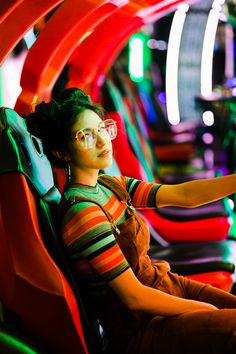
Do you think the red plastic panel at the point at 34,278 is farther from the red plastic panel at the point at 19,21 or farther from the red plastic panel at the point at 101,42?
the red plastic panel at the point at 101,42

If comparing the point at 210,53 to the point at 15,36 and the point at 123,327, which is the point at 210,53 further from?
the point at 123,327

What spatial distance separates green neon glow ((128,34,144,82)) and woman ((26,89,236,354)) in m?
1.43

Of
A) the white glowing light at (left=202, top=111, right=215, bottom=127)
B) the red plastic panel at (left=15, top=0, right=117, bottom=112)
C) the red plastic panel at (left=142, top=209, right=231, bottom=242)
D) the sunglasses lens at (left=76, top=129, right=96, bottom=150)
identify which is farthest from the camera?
the white glowing light at (left=202, top=111, right=215, bottom=127)

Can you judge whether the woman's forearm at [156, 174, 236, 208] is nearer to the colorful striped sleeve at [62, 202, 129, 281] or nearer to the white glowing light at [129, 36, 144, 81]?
the colorful striped sleeve at [62, 202, 129, 281]

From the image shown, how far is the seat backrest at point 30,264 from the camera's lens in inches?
61.1

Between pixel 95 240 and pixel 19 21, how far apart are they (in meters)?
0.70

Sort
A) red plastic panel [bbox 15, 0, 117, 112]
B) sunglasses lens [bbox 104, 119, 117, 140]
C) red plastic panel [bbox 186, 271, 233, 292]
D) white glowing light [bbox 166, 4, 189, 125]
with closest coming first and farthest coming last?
sunglasses lens [bbox 104, 119, 117, 140]
red plastic panel [bbox 15, 0, 117, 112]
red plastic panel [bbox 186, 271, 233, 292]
white glowing light [bbox 166, 4, 189, 125]

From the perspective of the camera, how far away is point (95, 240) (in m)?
1.52

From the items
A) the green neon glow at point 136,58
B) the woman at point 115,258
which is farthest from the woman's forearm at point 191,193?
the green neon glow at point 136,58

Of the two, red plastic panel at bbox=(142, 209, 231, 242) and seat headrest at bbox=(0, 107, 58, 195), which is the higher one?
seat headrest at bbox=(0, 107, 58, 195)

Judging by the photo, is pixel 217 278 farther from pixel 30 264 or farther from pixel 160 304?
pixel 30 264

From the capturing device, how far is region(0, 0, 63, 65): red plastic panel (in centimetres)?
171

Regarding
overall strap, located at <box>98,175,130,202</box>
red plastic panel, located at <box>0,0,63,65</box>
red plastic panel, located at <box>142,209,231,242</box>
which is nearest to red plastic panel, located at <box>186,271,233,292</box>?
red plastic panel, located at <box>142,209,231,242</box>

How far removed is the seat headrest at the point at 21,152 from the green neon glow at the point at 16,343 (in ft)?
1.32
